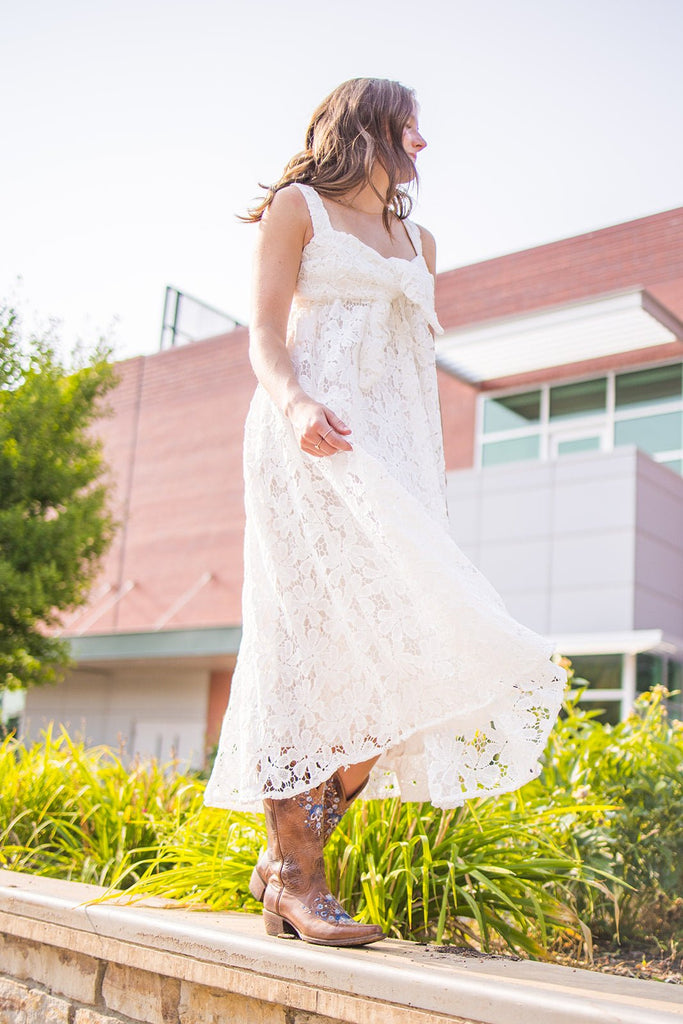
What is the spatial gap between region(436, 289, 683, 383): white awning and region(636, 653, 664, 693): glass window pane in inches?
161

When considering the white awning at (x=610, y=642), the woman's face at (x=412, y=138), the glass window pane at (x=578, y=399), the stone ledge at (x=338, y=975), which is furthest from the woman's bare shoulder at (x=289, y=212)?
the glass window pane at (x=578, y=399)

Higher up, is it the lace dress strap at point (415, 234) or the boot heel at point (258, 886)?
the lace dress strap at point (415, 234)

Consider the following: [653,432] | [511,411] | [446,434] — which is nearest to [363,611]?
[653,432]

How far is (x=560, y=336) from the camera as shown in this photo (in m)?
13.8

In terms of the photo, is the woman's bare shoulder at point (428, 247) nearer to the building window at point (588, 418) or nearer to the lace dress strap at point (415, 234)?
the lace dress strap at point (415, 234)

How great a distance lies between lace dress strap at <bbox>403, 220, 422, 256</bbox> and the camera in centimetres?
273

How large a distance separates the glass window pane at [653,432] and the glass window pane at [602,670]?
9.42ft

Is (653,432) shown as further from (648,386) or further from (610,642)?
(610,642)

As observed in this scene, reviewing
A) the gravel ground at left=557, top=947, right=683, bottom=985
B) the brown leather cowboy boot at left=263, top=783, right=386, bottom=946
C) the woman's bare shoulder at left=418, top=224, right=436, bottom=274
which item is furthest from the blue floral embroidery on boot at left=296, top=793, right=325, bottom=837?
the woman's bare shoulder at left=418, top=224, right=436, bottom=274

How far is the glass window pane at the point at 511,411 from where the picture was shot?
15.4m

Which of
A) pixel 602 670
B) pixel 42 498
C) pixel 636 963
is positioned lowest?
pixel 636 963

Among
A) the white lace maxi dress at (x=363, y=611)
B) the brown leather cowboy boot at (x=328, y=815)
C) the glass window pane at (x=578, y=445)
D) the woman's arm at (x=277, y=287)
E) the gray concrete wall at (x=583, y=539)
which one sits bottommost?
the brown leather cowboy boot at (x=328, y=815)

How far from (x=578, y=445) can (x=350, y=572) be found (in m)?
12.9

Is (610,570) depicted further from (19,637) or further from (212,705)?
(212,705)
